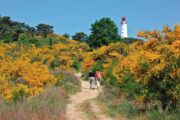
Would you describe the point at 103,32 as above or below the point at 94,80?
above

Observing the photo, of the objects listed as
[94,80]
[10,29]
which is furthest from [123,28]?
[94,80]

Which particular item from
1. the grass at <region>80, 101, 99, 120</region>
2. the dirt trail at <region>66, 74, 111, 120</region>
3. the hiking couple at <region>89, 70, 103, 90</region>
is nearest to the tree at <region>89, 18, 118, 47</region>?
the hiking couple at <region>89, 70, 103, 90</region>

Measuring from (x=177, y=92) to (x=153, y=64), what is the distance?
144 cm

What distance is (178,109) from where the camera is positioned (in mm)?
15023

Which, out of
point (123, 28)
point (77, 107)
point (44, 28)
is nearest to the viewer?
point (77, 107)

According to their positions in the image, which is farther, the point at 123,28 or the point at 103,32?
the point at 123,28

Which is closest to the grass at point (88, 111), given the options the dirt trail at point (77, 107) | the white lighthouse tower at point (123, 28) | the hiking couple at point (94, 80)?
the dirt trail at point (77, 107)

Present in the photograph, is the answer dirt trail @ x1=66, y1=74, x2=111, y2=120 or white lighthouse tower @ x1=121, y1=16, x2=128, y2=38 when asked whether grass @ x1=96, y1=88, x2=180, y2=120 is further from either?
white lighthouse tower @ x1=121, y1=16, x2=128, y2=38

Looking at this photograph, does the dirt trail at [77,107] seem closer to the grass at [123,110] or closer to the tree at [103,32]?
the grass at [123,110]

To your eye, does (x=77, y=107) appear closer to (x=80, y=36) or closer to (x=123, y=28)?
(x=80, y=36)

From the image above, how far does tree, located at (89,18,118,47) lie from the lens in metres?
58.8

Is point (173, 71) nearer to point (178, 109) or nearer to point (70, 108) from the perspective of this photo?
point (178, 109)

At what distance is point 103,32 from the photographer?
2308 inches

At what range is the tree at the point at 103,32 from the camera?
58812mm
